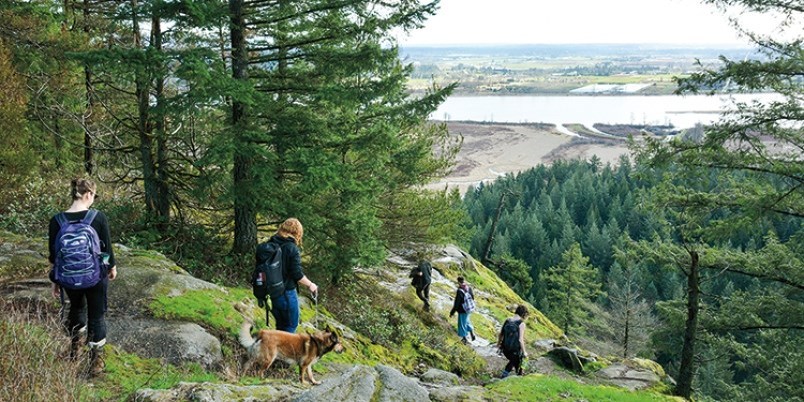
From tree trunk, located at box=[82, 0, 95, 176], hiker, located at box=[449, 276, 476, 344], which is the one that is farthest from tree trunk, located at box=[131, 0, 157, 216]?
hiker, located at box=[449, 276, 476, 344]

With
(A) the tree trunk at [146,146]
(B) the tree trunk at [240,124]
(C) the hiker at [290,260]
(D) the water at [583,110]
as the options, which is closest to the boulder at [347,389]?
(C) the hiker at [290,260]

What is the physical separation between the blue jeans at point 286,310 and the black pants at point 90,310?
1795 mm

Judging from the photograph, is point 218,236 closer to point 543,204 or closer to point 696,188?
point 696,188

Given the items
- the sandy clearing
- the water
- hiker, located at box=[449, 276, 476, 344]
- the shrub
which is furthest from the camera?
the water

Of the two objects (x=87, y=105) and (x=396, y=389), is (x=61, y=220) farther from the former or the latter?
(x=87, y=105)

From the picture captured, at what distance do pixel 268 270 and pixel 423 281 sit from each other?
8.78 m

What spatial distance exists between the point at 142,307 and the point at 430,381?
382cm

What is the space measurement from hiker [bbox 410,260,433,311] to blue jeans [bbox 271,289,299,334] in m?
8.02

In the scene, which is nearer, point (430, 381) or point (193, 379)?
→ point (193, 379)

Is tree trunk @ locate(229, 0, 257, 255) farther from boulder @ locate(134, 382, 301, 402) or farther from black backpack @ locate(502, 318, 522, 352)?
black backpack @ locate(502, 318, 522, 352)

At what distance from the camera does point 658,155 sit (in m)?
10.6

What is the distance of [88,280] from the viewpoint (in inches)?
180

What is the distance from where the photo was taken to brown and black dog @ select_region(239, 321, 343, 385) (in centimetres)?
555

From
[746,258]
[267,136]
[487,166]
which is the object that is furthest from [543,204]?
[267,136]
